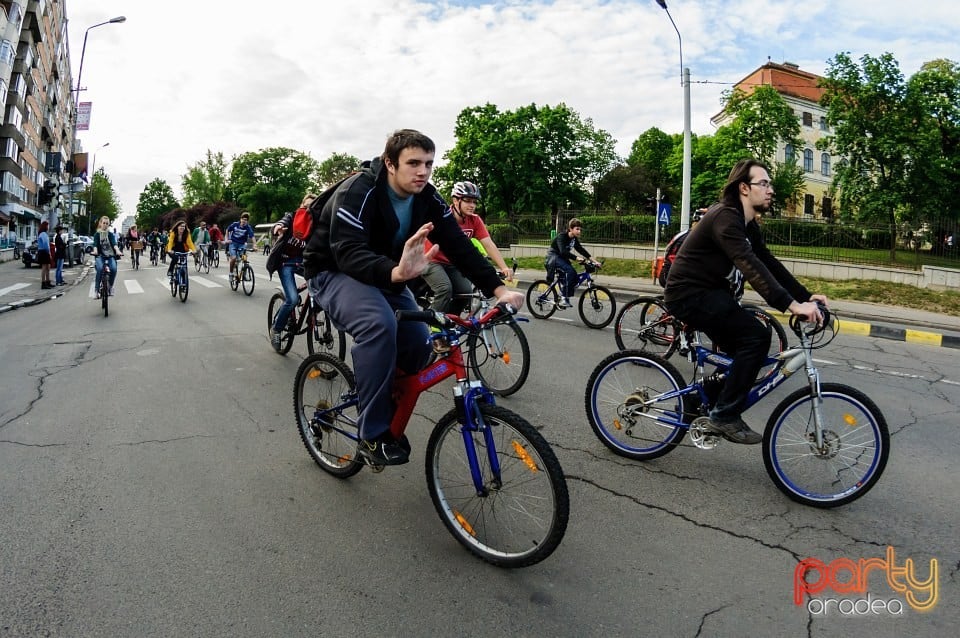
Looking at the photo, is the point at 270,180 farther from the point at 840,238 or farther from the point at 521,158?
the point at 840,238

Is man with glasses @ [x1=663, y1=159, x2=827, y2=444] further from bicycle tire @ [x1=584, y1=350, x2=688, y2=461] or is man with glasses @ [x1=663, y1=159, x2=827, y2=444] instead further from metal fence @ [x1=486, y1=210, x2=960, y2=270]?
metal fence @ [x1=486, y1=210, x2=960, y2=270]

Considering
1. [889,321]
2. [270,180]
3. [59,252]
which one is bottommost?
[889,321]

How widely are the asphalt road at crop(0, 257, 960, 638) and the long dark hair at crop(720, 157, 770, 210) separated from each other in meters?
1.79

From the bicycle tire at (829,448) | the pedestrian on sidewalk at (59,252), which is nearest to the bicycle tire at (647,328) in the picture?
the bicycle tire at (829,448)

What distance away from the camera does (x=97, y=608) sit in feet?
8.25

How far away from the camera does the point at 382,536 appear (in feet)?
10.4

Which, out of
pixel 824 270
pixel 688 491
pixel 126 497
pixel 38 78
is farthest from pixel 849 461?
pixel 38 78

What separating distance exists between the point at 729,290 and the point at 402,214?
234 centimetres

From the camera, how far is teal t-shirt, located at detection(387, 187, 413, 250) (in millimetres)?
3336

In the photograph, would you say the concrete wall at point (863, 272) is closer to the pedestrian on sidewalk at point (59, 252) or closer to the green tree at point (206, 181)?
the pedestrian on sidewalk at point (59, 252)

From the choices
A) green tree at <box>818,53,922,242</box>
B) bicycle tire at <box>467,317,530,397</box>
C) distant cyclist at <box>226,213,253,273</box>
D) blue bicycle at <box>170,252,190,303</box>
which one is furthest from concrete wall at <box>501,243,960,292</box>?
bicycle tire at <box>467,317,530,397</box>

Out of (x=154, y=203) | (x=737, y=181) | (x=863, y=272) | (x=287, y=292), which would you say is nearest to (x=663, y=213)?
(x=863, y=272)

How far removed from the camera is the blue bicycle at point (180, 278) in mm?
13273

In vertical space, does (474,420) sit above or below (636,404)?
above
